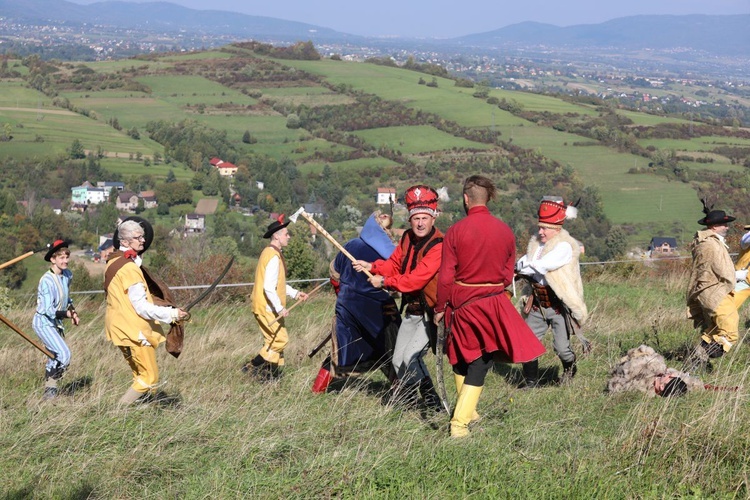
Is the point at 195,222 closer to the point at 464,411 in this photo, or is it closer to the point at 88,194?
the point at 88,194

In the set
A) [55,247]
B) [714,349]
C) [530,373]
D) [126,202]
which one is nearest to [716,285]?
[714,349]

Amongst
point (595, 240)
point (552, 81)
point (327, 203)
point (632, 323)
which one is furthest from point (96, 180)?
Answer: point (552, 81)

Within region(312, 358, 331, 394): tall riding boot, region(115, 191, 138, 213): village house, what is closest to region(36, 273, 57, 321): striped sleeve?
region(312, 358, 331, 394): tall riding boot

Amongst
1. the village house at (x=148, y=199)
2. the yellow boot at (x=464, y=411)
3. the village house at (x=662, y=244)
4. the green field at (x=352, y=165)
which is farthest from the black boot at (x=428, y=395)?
the green field at (x=352, y=165)

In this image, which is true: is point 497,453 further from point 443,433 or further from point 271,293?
point 271,293

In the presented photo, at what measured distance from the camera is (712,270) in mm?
6898

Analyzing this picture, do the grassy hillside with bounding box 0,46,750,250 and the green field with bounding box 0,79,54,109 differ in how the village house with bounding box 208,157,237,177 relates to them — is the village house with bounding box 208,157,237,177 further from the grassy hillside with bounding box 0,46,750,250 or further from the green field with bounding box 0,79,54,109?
the green field with bounding box 0,79,54,109

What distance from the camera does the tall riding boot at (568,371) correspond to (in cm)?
666

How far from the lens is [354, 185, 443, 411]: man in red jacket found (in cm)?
553

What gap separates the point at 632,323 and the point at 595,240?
129ft

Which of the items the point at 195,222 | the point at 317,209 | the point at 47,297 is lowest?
the point at 195,222

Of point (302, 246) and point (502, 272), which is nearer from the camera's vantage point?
point (502, 272)

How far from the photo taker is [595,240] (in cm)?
4703

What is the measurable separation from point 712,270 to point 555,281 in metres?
1.38
